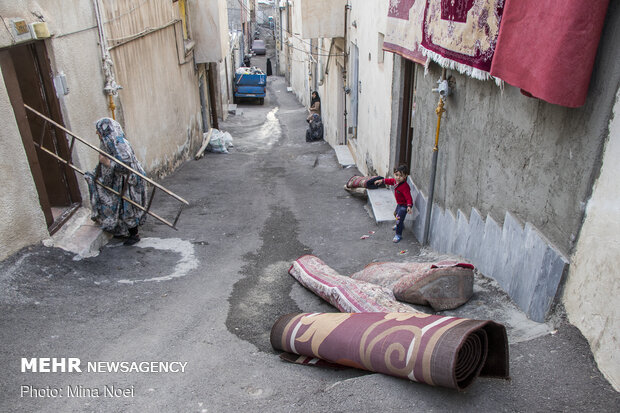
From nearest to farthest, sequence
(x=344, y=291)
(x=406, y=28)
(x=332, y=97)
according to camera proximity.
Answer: (x=344, y=291) < (x=406, y=28) < (x=332, y=97)

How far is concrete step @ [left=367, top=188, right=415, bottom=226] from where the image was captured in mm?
7180

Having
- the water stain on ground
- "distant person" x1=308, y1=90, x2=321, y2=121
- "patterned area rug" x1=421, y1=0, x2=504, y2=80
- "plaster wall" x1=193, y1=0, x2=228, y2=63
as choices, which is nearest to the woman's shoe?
the water stain on ground

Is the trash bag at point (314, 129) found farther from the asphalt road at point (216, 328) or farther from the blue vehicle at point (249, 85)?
the blue vehicle at point (249, 85)

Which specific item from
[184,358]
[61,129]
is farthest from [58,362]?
[61,129]

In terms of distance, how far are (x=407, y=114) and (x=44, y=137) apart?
17.5 ft

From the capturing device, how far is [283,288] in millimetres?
5070

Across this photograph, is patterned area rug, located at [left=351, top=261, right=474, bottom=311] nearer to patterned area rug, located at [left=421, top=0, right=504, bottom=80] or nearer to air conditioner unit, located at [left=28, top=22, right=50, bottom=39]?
patterned area rug, located at [left=421, top=0, right=504, bottom=80]

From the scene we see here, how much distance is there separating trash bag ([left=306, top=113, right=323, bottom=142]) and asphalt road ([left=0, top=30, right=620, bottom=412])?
8.75 m

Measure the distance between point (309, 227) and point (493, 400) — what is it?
5088mm

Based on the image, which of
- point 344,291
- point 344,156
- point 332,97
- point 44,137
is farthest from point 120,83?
point 332,97

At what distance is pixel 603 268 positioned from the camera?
2719 millimetres

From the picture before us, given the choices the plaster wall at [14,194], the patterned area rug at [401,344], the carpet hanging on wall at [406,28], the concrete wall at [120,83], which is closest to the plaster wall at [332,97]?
the concrete wall at [120,83]

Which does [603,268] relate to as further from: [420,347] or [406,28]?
[406,28]

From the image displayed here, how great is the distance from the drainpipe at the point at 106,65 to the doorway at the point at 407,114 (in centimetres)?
457
